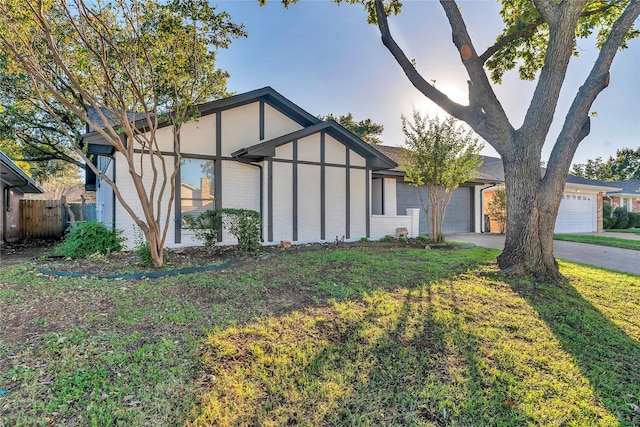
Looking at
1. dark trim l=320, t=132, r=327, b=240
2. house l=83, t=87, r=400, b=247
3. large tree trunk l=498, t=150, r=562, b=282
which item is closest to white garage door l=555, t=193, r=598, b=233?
house l=83, t=87, r=400, b=247

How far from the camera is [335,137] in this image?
11.0 m

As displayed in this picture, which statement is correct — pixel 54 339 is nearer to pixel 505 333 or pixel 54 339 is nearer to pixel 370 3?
pixel 505 333

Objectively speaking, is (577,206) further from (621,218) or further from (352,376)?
(352,376)

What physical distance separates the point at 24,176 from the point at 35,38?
8.21 m

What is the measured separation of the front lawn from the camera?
Answer: 2.28m

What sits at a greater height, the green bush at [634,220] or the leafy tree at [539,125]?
the leafy tree at [539,125]

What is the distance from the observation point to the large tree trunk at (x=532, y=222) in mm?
5918

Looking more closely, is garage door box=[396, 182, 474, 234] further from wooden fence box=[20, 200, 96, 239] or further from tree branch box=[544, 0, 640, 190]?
wooden fence box=[20, 200, 96, 239]

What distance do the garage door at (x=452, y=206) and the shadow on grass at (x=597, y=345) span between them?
956 cm

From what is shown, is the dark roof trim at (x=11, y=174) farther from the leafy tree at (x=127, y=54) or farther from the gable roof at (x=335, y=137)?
the gable roof at (x=335, y=137)

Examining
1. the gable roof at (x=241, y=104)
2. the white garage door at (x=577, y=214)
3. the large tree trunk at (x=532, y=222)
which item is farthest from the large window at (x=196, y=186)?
the white garage door at (x=577, y=214)

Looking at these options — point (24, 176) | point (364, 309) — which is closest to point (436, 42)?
point (364, 309)

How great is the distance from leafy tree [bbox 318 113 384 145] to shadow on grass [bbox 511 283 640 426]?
18502mm

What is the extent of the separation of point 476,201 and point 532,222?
11.1 meters
